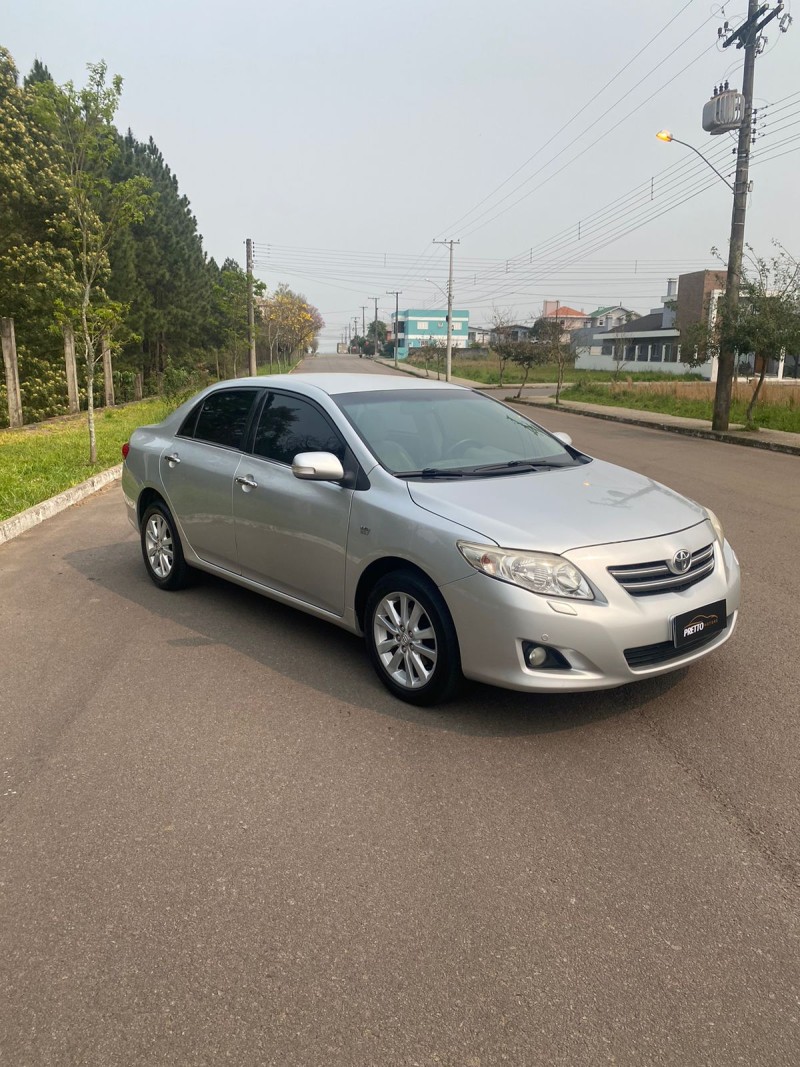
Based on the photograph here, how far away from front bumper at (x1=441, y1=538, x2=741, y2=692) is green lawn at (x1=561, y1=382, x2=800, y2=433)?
20.1m

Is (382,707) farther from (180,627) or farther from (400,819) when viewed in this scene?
(180,627)

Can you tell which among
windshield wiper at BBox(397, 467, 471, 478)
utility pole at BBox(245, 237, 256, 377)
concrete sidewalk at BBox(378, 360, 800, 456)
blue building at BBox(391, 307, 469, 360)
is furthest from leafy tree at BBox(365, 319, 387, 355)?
windshield wiper at BBox(397, 467, 471, 478)

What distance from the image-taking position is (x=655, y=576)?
4.17 metres

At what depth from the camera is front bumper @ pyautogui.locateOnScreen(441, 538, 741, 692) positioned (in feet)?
12.9

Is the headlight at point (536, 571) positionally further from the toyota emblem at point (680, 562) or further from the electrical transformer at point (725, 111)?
the electrical transformer at point (725, 111)

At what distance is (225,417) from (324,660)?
1996mm

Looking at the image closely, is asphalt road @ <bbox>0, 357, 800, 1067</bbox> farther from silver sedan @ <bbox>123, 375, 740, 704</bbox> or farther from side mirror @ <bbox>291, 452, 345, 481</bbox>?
side mirror @ <bbox>291, 452, 345, 481</bbox>

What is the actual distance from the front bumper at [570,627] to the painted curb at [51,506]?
20.8 feet

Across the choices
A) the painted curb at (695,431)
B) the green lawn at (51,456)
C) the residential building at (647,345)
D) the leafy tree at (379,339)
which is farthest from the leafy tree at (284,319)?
the leafy tree at (379,339)

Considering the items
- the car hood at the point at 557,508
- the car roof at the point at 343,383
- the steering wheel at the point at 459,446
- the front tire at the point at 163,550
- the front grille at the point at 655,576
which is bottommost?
the front tire at the point at 163,550

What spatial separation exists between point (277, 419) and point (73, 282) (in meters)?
10.5

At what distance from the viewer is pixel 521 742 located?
13.4ft

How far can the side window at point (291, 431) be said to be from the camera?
528 cm

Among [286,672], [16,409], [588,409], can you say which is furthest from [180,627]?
[588,409]
